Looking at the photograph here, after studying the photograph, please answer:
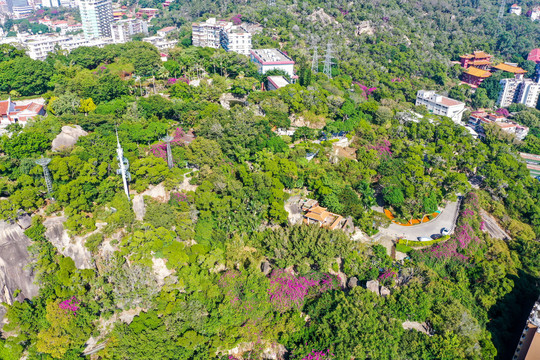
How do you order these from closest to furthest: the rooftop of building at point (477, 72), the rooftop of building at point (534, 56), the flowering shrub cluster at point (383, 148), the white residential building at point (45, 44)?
1. the flowering shrub cluster at point (383, 148)
2. the white residential building at point (45, 44)
3. the rooftop of building at point (477, 72)
4. the rooftop of building at point (534, 56)

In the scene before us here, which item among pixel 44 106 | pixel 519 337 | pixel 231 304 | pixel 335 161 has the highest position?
pixel 44 106

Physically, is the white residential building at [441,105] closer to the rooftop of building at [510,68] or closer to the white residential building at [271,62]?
the white residential building at [271,62]

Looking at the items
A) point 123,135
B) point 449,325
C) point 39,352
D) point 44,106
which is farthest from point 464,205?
point 44,106

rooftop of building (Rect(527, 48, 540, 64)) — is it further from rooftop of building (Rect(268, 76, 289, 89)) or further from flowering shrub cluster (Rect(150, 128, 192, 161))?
flowering shrub cluster (Rect(150, 128, 192, 161))

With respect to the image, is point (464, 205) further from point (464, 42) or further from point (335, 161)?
point (464, 42)

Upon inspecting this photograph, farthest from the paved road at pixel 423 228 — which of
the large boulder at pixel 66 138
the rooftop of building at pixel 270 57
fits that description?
the rooftop of building at pixel 270 57

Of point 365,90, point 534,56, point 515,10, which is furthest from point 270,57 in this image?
point 515,10
